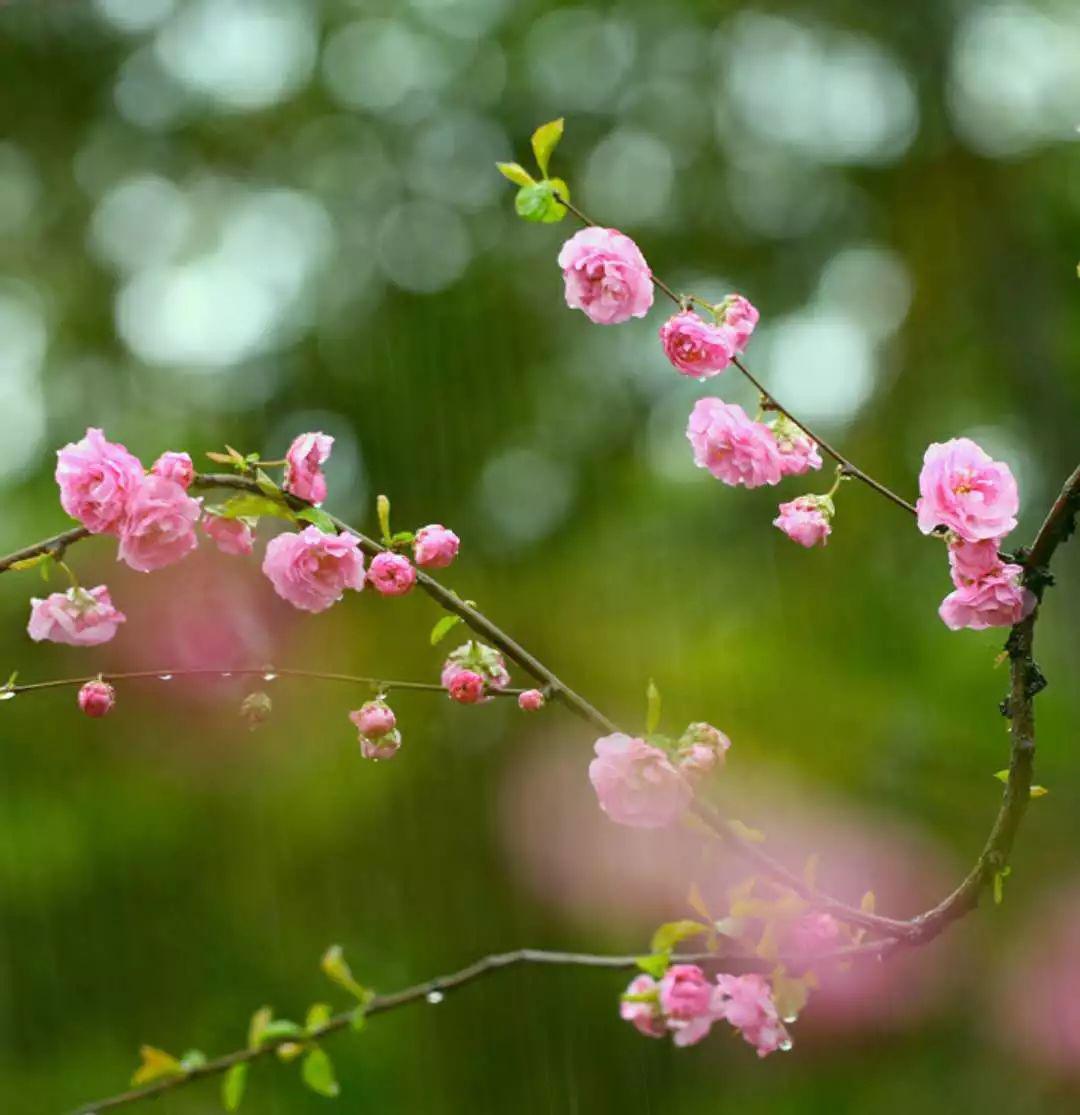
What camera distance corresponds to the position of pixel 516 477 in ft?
10.2

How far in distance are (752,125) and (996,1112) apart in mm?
2296

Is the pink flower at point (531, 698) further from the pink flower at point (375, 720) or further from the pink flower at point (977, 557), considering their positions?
the pink flower at point (977, 557)

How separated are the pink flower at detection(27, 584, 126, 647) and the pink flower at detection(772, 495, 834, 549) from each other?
396mm

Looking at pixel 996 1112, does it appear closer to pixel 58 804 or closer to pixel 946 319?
pixel 946 319

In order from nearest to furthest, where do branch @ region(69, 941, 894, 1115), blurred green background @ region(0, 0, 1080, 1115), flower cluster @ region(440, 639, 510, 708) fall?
branch @ region(69, 941, 894, 1115) → flower cluster @ region(440, 639, 510, 708) → blurred green background @ region(0, 0, 1080, 1115)

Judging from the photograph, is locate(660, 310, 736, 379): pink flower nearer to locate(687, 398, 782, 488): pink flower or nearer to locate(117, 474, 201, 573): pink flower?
locate(687, 398, 782, 488): pink flower

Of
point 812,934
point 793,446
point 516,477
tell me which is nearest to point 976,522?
point 793,446

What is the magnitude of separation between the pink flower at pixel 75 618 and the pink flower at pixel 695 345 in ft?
1.19

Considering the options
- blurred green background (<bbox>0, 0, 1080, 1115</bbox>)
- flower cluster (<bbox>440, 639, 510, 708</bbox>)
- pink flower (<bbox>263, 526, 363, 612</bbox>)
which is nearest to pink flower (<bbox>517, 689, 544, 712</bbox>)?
flower cluster (<bbox>440, 639, 510, 708</bbox>)

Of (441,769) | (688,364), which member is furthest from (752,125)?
(688,364)

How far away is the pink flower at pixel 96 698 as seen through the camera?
80 centimetres

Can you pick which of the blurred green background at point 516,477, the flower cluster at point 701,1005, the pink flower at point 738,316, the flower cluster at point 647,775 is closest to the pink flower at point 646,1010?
the flower cluster at point 701,1005

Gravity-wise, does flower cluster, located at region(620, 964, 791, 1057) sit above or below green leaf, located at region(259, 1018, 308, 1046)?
below

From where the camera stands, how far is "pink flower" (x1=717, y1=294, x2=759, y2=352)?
31.4 inches
